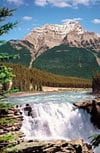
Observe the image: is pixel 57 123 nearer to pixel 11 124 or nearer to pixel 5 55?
pixel 11 124

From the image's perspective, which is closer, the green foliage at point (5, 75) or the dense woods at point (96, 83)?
the green foliage at point (5, 75)

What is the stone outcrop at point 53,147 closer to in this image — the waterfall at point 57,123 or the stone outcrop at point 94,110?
the waterfall at point 57,123

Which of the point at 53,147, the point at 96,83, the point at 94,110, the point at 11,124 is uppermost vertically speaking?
the point at 96,83

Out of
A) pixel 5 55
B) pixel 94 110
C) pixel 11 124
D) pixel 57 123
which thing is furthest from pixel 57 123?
pixel 5 55

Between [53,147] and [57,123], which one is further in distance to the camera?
[57,123]

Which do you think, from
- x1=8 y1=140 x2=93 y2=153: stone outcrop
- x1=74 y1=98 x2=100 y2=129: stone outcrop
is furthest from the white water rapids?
x1=8 y1=140 x2=93 y2=153: stone outcrop

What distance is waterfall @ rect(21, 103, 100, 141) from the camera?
209 feet

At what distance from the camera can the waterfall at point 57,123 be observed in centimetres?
6375

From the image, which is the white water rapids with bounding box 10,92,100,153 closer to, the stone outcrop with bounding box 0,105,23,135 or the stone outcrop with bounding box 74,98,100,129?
the stone outcrop with bounding box 74,98,100,129

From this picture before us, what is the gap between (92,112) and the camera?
69.2 m

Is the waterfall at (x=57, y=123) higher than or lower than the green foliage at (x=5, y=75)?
lower

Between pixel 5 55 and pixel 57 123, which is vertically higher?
pixel 5 55

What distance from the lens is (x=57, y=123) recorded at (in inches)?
2677

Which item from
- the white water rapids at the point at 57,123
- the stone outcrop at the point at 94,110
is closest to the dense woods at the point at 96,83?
the stone outcrop at the point at 94,110
